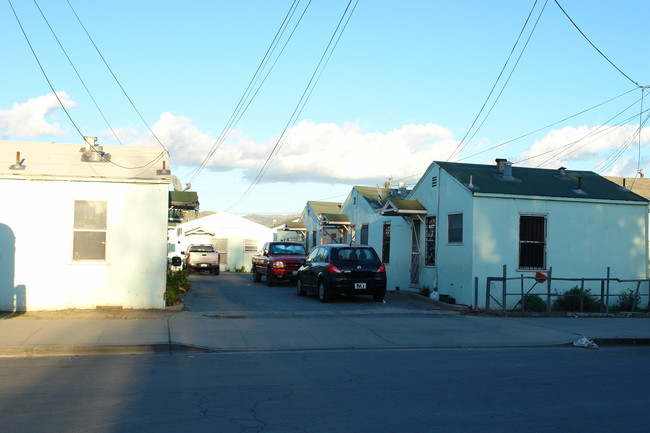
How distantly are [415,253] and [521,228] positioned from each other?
4441mm

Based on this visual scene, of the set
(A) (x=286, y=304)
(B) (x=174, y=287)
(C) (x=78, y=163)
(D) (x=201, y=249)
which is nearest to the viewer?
(B) (x=174, y=287)

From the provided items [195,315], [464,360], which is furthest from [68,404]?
[195,315]

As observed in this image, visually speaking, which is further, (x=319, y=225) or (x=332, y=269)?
(x=319, y=225)

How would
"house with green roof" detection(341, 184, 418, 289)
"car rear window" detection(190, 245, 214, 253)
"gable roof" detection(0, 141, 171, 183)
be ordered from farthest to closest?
1. "car rear window" detection(190, 245, 214, 253)
2. "house with green roof" detection(341, 184, 418, 289)
3. "gable roof" detection(0, 141, 171, 183)

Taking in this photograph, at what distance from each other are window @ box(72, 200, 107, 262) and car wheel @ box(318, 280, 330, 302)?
6.11m

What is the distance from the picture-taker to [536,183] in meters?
20.4

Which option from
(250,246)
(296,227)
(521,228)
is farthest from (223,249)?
(521,228)

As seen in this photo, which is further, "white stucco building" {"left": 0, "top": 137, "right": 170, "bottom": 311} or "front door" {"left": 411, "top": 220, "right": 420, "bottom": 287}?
"front door" {"left": 411, "top": 220, "right": 420, "bottom": 287}

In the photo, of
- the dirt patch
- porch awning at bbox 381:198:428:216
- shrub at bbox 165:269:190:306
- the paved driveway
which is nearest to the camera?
the dirt patch

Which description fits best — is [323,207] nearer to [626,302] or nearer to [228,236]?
[228,236]

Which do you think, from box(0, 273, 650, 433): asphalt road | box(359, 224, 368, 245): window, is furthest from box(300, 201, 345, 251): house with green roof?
box(0, 273, 650, 433): asphalt road

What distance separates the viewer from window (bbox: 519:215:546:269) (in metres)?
19.0

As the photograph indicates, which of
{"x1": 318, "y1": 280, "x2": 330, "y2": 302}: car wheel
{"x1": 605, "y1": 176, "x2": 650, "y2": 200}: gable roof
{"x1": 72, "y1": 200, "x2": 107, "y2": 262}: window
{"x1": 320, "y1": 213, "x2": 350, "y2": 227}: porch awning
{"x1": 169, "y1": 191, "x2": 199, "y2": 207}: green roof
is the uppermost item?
{"x1": 605, "y1": 176, "x2": 650, "y2": 200}: gable roof

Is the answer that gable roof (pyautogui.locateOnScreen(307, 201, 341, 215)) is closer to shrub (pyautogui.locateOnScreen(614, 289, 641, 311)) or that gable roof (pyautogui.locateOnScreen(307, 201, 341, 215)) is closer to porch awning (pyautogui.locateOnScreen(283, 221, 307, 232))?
porch awning (pyautogui.locateOnScreen(283, 221, 307, 232))
